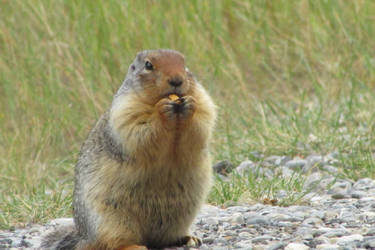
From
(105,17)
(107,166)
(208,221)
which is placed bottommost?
(208,221)

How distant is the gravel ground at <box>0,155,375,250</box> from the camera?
3.70 m

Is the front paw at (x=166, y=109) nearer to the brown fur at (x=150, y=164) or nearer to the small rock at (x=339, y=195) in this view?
the brown fur at (x=150, y=164)

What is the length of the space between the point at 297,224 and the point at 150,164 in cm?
102

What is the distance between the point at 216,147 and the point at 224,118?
1.73 feet

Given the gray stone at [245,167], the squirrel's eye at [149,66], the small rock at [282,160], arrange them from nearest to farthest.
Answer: the squirrel's eye at [149,66]
the gray stone at [245,167]
the small rock at [282,160]

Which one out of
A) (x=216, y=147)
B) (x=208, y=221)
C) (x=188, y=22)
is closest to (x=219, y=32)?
(x=188, y=22)

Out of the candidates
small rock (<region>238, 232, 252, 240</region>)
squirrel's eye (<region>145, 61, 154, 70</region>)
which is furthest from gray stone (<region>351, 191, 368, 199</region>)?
squirrel's eye (<region>145, 61, 154, 70</region>)

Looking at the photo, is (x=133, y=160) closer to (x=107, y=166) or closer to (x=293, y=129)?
(x=107, y=166)

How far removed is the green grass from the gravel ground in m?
0.86

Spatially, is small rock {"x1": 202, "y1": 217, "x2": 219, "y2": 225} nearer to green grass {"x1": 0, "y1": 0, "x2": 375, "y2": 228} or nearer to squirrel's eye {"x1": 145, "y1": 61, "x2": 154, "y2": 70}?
squirrel's eye {"x1": 145, "y1": 61, "x2": 154, "y2": 70}

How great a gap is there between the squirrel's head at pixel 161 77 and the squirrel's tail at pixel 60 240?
37.7 inches

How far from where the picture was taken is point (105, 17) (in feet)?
24.6

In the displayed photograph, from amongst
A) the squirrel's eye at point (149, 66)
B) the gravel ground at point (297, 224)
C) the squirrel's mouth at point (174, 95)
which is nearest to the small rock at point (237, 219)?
the gravel ground at point (297, 224)

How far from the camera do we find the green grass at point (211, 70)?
6.27m
